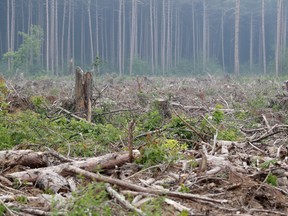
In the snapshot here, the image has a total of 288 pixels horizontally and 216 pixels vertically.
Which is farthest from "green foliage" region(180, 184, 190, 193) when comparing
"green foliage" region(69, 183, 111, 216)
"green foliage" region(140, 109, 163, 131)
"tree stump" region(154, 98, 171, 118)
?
"tree stump" region(154, 98, 171, 118)

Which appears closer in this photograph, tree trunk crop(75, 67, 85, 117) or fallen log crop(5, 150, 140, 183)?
fallen log crop(5, 150, 140, 183)

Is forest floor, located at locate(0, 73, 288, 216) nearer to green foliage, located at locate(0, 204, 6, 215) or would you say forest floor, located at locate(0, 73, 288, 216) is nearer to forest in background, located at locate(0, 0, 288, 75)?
green foliage, located at locate(0, 204, 6, 215)

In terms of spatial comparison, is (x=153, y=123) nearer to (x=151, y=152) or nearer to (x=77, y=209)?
(x=151, y=152)

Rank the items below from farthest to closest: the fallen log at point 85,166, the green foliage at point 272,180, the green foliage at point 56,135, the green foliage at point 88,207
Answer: the green foliage at point 56,135
the fallen log at point 85,166
the green foliage at point 272,180
the green foliage at point 88,207

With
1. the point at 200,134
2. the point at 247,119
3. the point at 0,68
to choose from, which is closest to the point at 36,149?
the point at 200,134

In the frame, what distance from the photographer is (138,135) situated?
654 cm

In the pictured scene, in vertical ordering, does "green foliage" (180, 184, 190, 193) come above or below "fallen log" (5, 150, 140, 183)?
below

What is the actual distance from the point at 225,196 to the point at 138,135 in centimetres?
293

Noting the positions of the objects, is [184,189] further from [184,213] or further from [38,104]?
[38,104]

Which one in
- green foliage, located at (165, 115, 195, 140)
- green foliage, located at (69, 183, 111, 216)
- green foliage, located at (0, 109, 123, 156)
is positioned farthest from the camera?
green foliage, located at (165, 115, 195, 140)

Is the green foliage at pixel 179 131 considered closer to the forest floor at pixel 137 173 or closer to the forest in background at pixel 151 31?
the forest floor at pixel 137 173

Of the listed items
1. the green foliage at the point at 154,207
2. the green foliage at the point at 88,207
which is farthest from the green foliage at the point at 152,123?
the green foliage at the point at 88,207

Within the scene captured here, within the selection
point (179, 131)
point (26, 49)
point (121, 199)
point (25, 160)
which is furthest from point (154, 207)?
point (26, 49)

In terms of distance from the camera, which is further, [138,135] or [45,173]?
[138,135]
